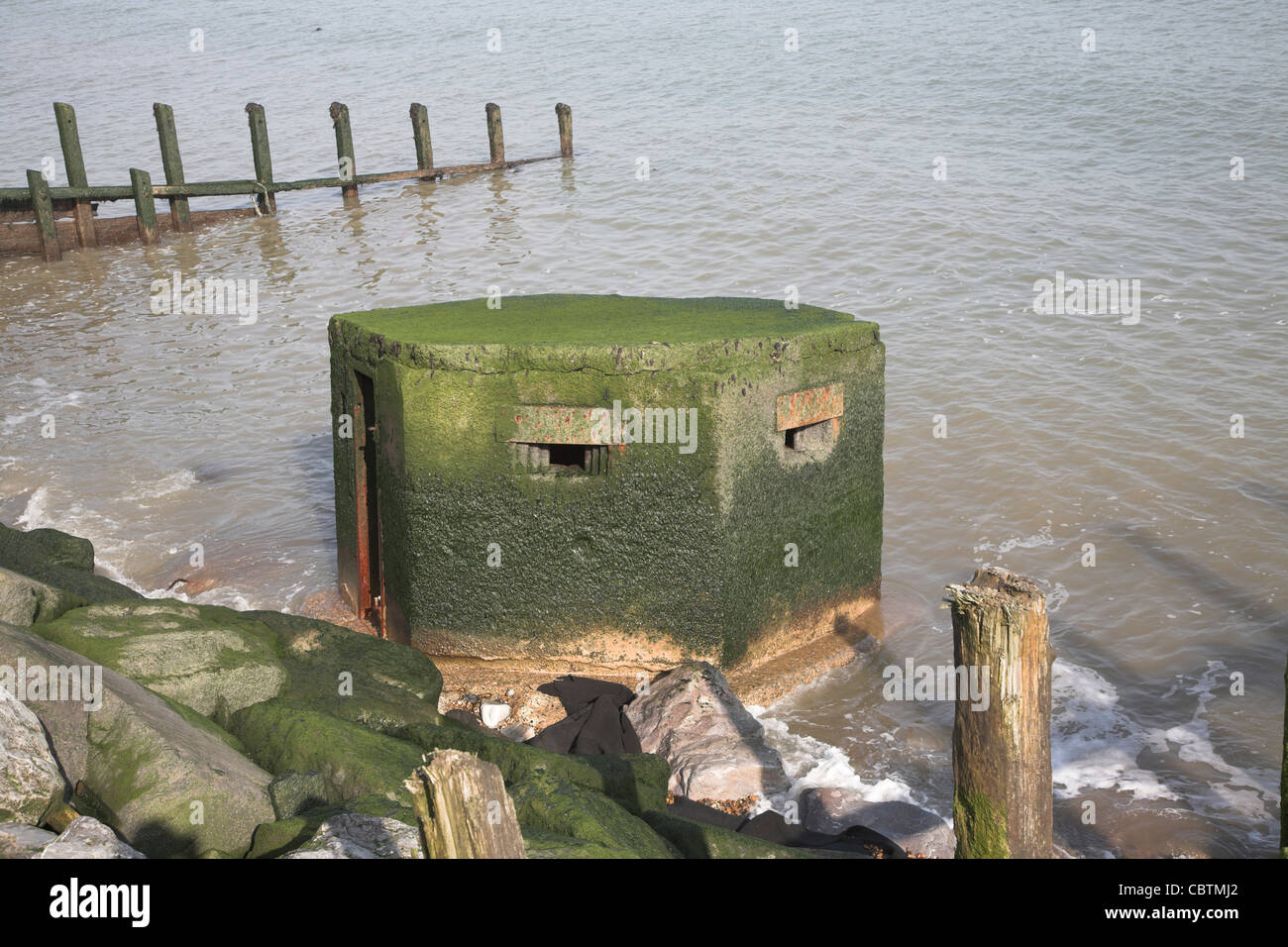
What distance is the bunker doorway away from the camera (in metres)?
7.59

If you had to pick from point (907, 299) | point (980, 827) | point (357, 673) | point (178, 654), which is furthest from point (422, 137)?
point (980, 827)

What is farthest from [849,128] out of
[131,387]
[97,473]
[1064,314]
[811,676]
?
[811,676]

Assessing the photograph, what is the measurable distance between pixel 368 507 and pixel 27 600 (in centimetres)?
224

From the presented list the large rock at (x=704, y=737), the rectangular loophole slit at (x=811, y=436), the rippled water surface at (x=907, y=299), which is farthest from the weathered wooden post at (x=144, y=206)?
the large rock at (x=704, y=737)

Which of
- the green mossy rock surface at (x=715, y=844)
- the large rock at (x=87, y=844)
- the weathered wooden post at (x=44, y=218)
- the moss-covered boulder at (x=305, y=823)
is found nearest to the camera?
the large rock at (x=87, y=844)

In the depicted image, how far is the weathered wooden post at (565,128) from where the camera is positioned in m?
26.6

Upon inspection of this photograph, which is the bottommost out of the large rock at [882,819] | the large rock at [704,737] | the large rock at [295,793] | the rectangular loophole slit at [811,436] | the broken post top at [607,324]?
the large rock at [882,819]

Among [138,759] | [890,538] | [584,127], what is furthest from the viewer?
[584,127]

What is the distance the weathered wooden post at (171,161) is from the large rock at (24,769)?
18511 millimetres

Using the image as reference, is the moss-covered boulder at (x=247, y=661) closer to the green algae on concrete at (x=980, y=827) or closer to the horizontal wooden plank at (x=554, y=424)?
the horizontal wooden plank at (x=554, y=424)

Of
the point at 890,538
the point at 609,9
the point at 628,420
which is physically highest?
the point at 609,9

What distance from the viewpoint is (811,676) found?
7.77 metres

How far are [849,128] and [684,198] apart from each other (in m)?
5.73

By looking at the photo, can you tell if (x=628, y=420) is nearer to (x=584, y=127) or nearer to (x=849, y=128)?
(x=849, y=128)
